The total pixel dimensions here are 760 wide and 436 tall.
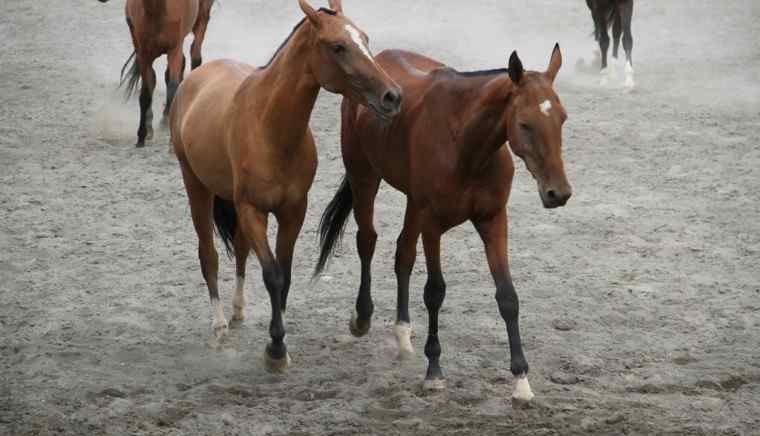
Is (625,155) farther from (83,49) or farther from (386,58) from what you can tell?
(83,49)

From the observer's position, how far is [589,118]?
36.3 feet

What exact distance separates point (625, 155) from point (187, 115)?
4566 millimetres

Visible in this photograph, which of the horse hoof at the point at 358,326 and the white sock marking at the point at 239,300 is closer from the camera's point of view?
the horse hoof at the point at 358,326

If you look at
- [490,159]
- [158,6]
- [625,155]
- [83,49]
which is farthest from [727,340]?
[83,49]

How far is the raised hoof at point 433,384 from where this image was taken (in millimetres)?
5906

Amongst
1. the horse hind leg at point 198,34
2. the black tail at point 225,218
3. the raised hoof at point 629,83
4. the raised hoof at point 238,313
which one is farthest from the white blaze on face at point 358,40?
the raised hoof at point 629,83

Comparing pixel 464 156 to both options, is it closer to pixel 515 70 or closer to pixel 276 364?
pixel 515 70

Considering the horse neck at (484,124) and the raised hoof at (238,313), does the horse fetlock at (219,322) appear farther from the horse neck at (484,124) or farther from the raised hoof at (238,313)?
the horse neck at (484,124)

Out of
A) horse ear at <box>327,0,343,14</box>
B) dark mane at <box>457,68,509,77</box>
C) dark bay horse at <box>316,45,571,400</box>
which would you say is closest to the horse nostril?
dark bay horse at <box>316,45,571,400</box>

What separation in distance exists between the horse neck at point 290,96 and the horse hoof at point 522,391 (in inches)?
61.7

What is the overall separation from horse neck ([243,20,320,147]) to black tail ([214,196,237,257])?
119cm

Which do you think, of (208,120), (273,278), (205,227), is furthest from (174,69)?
(273,278)

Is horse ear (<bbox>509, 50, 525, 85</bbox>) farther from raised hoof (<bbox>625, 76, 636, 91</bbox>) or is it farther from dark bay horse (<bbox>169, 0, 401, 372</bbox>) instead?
raised hoof (<bbox>625, 76, 636, 91</bbox>)

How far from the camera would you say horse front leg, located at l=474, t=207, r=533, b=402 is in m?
5.64
